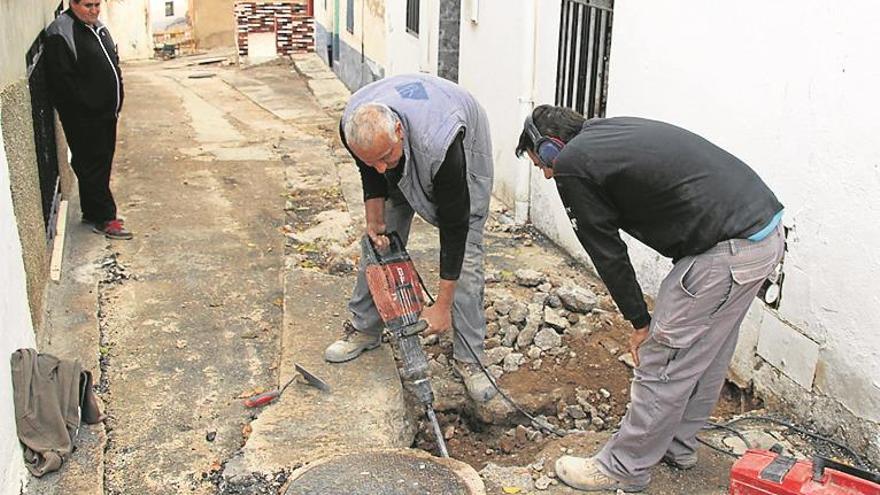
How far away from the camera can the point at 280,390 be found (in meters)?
4.30

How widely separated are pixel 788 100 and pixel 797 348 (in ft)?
3.80

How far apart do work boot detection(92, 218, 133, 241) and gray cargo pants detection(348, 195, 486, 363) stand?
2.82 m

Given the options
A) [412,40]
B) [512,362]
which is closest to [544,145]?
[512,362]

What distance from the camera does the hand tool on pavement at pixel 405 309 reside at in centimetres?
403

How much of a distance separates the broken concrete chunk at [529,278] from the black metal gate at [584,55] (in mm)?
1302

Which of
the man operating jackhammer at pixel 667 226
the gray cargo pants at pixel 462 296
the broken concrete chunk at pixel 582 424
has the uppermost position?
the man operating jackhammer at pixel 667 226

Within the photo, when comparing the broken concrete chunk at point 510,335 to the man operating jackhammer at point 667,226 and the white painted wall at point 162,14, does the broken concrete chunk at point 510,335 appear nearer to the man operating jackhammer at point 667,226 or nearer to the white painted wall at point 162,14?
the man operating jackhammer at point 667,226

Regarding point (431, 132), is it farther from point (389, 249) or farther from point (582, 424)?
point (582, 424)

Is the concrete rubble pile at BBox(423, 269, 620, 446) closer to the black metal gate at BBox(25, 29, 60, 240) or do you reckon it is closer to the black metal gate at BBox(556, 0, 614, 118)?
the black metal gate at BBox(556, 0, 614, 118)

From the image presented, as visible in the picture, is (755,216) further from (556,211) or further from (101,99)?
(101,99)

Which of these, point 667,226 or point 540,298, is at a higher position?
point 667,226

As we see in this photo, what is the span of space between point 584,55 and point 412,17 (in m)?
5.21

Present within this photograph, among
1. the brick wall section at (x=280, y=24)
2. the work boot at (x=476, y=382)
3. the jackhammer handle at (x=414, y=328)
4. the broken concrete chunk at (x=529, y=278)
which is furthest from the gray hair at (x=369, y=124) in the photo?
the brick wall section at (x=280, y=24)

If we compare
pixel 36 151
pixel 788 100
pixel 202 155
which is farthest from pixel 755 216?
pixel 202 155
